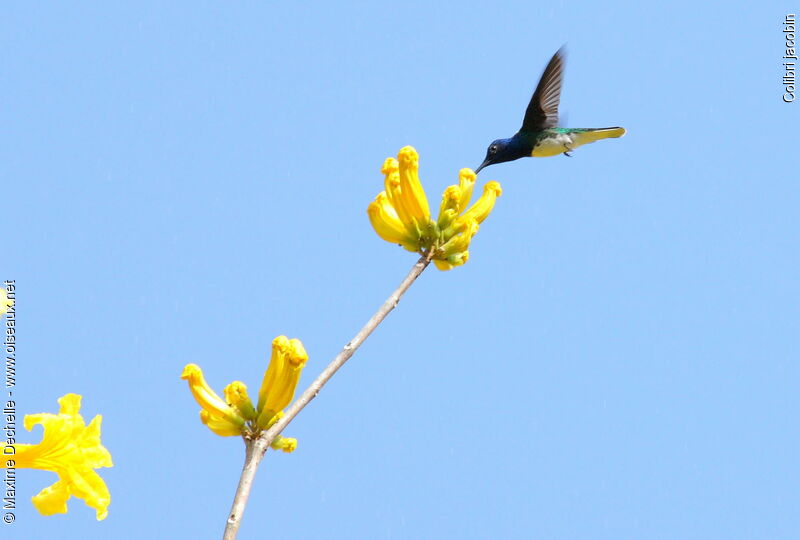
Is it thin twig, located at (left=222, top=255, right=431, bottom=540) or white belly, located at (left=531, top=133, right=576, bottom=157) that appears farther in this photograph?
white belly, located at (left=531, top=133, right=576, bottom=157)

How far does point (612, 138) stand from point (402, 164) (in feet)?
16.3

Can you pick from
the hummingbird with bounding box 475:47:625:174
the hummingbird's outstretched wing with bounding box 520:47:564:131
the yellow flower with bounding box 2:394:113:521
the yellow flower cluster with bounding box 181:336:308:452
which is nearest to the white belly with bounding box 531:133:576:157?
the hummingbird with bounding box 475:47:625:174

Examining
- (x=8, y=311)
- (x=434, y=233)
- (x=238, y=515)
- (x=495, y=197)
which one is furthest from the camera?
(x=495, y=197)

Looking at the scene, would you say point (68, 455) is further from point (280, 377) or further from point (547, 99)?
point (547, 99)

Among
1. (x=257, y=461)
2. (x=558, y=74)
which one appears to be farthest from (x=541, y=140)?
(x=257, y=461)

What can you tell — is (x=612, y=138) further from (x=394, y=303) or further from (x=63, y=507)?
(x=63, y=507)

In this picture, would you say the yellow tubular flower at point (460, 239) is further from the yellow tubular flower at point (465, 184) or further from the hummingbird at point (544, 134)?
the hummingbird at point (544, 134)

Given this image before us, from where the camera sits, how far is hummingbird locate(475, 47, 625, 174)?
29.4 feet

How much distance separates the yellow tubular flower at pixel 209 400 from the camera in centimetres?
389

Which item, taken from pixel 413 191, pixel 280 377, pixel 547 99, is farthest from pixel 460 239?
pixel 547 99

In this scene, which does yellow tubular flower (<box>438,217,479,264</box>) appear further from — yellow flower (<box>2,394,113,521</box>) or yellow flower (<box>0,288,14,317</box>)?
yellow flower (<box>0,288,14,317</box>)

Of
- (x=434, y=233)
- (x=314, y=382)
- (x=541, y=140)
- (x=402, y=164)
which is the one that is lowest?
(x=314, y=382)

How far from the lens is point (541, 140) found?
9203 mm

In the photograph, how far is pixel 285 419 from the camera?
3430mm
